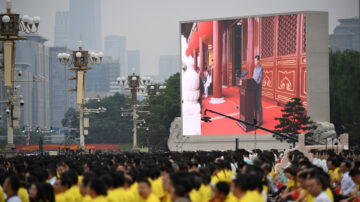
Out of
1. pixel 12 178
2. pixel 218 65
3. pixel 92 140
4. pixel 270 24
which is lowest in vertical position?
pixel 92 140

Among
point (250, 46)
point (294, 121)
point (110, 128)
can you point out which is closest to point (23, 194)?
point (294, 121)

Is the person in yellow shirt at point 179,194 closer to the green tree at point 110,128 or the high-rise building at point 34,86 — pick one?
the green tree at point 110,128

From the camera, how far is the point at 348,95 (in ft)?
199

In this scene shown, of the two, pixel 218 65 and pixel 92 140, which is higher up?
pixel 218 65

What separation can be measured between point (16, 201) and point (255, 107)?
146 ft

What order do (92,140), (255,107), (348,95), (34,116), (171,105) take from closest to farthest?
(255,107)
(348,95)
(171,105)
(92,140)
(34,116)

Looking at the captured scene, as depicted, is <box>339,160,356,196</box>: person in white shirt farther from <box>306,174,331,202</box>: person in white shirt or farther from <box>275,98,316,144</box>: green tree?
<box>275,98,316,144</box>: green tree

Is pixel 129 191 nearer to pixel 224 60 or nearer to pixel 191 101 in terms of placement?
pixel 191 101

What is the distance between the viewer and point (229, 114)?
5475 centimetres

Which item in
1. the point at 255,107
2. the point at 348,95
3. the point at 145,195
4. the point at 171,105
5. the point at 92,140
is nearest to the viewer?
the point at 145,195

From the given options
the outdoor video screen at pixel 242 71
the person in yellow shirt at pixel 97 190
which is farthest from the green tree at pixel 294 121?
the person in yellow shirt at pixel 97 190

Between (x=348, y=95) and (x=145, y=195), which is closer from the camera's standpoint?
(x=145, y=195)

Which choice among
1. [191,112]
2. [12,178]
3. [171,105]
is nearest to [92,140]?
[171,105]

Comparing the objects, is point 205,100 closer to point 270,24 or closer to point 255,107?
point 255,107
